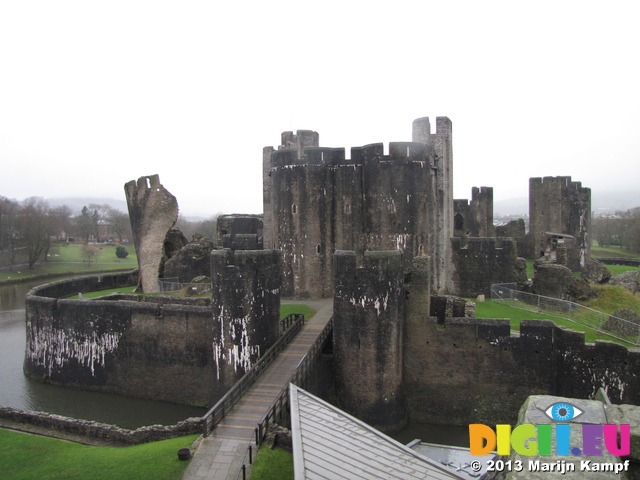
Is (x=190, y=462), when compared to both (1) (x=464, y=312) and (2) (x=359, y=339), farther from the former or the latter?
(1) (x=464, y=312)

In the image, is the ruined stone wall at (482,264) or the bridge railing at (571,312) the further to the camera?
the ruined stone wall at (482,264)

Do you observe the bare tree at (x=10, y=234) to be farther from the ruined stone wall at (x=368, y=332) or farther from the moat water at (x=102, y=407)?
the ruined stone wall at (x=368, y=332)

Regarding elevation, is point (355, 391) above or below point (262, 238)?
below

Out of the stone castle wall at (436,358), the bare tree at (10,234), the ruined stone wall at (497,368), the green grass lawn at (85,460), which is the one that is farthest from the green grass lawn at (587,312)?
the bare tree at (10,234)

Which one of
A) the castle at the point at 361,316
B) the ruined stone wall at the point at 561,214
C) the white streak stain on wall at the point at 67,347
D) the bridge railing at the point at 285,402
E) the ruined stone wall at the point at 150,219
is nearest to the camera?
the bridge railing at the point at 285,402

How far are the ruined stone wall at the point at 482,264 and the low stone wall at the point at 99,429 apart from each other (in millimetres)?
15016

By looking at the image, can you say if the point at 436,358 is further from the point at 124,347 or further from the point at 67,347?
the point at 67,347

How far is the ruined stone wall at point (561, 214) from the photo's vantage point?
33812mm

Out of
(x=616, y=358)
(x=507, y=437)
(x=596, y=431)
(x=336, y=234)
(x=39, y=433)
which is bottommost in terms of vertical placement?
(x=39, y=433)

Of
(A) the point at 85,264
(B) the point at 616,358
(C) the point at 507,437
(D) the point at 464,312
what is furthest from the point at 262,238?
(A) the point at 85,264

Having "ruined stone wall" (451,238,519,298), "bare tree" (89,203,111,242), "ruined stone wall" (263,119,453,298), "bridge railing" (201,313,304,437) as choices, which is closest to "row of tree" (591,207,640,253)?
"ruined stone wall" (451,238,519,298)

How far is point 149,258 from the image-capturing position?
2802 centimetres

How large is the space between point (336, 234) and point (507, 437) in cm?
1803

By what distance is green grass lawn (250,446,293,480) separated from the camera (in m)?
10.4
